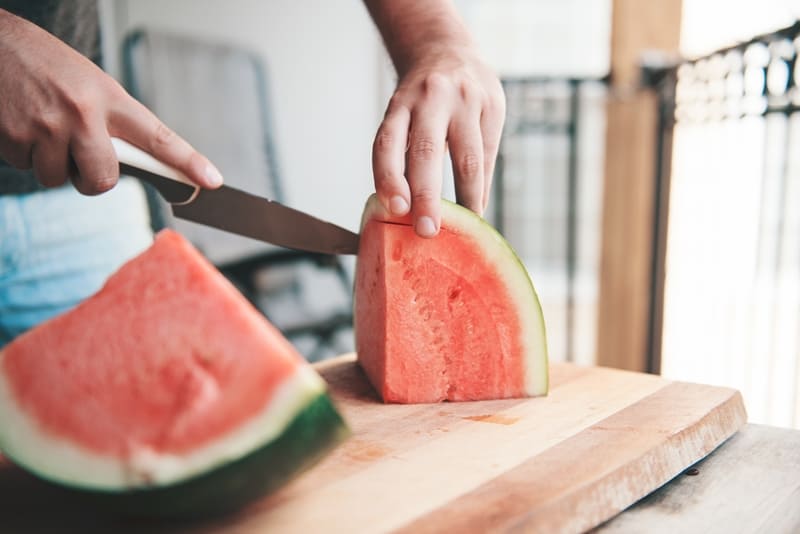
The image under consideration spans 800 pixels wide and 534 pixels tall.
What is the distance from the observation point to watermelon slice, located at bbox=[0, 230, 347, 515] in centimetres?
58

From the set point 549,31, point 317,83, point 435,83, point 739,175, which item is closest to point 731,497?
point 435,83

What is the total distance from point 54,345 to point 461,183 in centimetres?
66

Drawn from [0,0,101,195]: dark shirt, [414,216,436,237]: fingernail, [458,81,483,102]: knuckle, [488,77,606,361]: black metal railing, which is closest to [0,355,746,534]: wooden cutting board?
[414,216,436,237]: fingernail

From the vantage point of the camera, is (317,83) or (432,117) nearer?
(432,117)

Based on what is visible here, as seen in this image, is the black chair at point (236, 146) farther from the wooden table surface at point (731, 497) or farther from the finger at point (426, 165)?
the wooden table surface at point (731, 497)

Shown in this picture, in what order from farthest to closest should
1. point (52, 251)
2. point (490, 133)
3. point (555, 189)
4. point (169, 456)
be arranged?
1. point (555, 189)
2. point (52, 251)
3. point (490, 133)
4. point (169, 456)

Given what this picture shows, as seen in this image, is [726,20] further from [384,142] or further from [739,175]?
[384,142]

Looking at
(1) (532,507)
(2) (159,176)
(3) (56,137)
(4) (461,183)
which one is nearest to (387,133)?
(4) (461,183)

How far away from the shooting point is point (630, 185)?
9.74 ft

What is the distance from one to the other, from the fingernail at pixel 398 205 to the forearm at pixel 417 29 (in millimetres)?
361

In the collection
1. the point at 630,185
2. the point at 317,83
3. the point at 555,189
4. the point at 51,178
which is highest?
the point at 555,189

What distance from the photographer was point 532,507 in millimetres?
648

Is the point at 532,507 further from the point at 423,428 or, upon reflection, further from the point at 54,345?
the point at 54,345

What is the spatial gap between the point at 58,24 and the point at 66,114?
0.65 meters
